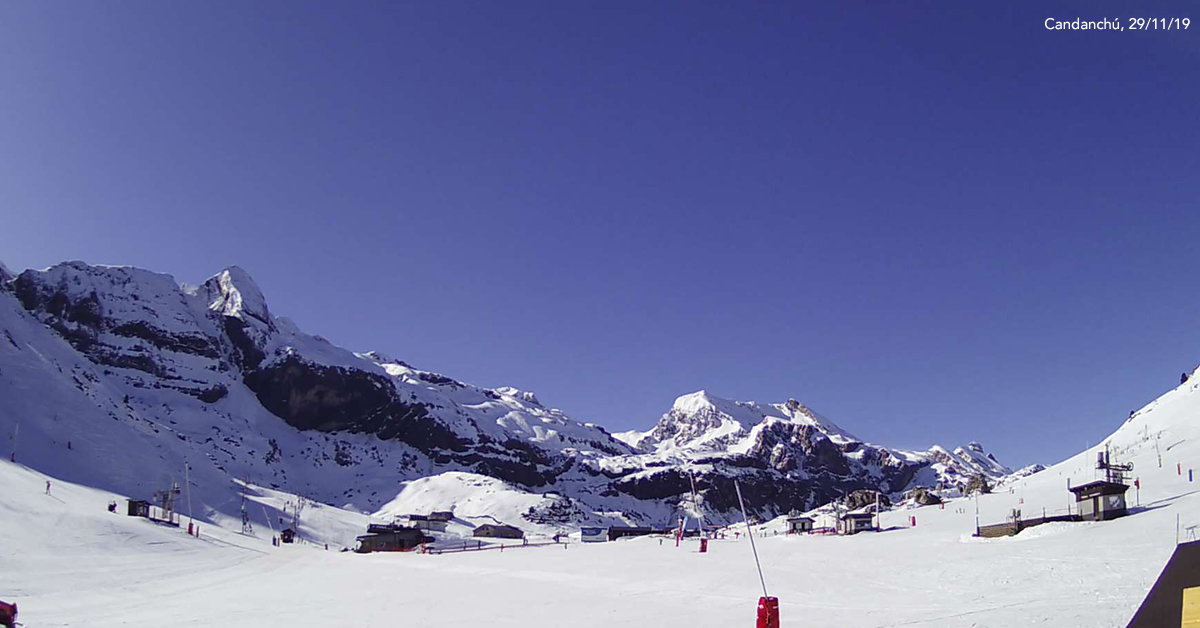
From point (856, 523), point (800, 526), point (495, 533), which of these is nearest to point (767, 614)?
point (856, 523)

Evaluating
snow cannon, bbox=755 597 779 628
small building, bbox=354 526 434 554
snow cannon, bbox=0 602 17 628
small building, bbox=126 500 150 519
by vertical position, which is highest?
snow cannon, bbox=755 597 779 628

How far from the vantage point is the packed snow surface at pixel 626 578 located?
22.8 m

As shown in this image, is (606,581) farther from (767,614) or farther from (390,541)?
(390,541)

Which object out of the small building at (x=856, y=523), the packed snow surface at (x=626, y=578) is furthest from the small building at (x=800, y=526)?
the packed snow surface at (x=626, y=578)

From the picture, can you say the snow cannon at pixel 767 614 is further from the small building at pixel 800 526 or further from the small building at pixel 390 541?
the small building at pixel 390 541

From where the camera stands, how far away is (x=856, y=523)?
68.9 m

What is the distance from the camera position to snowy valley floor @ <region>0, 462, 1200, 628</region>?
22547 millimetres

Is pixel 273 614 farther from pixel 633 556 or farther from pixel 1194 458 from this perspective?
pixel 1194 458

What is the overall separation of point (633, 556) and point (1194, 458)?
1803 inches

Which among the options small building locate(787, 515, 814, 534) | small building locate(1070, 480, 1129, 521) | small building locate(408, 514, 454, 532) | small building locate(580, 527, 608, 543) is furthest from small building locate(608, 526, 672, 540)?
small building locate(1070, 480, 1129, 521)

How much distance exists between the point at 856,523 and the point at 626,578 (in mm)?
39208

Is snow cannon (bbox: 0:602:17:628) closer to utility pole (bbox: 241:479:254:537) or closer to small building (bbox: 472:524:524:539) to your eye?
utility pole (bbox: 241:479:254:537)

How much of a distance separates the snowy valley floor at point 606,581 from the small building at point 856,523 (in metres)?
10.2

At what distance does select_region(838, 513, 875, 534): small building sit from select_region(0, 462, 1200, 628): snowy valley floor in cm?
1018
